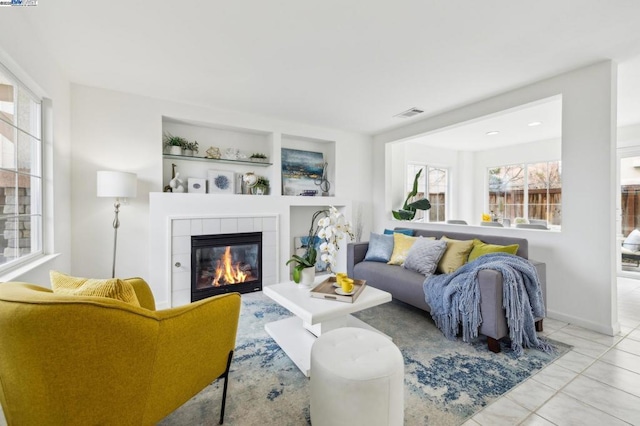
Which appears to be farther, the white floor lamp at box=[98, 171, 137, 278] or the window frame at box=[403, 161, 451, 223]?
the window frame at box=[403, 161, 451, 223]

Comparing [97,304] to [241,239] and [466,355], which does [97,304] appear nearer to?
[466,355]

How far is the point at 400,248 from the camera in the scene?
3.41m

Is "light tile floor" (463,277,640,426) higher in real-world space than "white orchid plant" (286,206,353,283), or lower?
lower

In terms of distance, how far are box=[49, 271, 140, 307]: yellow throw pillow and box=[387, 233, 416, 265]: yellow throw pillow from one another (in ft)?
9.03

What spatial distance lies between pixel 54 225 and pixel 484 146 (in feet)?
23.4

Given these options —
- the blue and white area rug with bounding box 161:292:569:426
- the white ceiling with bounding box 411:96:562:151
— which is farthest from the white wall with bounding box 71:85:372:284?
the white ceiling with bounding box 411:96:562:151

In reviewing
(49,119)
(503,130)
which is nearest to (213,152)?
(49,119)

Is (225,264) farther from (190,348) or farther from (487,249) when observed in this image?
(487,249)

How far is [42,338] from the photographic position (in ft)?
2.83

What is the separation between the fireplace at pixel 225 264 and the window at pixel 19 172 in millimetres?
1409

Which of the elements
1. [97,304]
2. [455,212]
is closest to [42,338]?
[97,304]

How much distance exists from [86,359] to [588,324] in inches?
146

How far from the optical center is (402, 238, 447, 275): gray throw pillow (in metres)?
2.89

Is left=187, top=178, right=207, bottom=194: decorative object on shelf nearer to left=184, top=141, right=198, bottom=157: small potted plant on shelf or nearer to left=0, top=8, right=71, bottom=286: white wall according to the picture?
left=184, top=141, right=198, bottom=157: small potted plant on shelf
